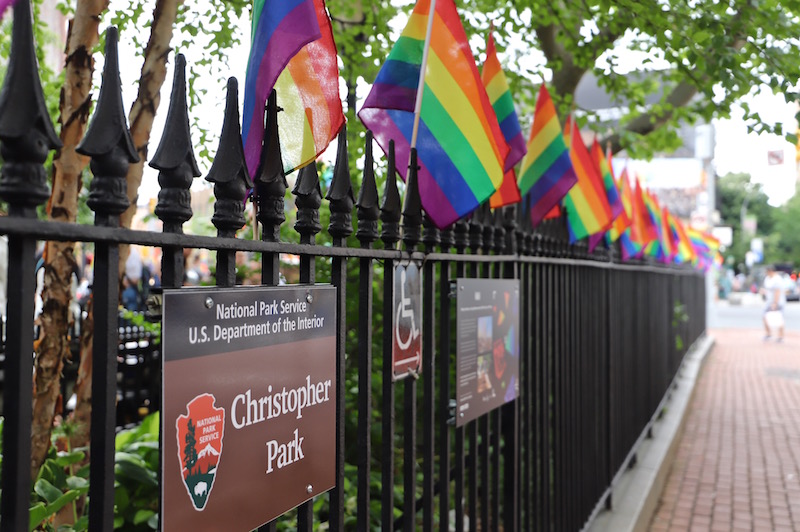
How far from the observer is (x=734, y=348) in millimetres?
19094

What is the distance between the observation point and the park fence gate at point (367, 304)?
1.20 m

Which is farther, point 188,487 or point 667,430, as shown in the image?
point 667,430

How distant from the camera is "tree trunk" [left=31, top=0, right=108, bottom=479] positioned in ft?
9.77

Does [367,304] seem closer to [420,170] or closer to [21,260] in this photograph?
[420,170]

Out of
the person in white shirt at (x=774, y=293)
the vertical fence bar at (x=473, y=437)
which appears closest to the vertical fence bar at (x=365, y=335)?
the vertical fence bar at (x=473, y=437)

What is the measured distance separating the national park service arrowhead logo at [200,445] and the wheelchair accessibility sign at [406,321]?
869 mm

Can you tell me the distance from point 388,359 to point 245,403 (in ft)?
2.49

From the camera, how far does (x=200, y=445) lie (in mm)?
1510

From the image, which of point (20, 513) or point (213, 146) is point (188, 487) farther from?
point (213, 146)

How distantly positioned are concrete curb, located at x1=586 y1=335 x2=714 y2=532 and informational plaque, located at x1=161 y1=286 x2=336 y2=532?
10.8ft

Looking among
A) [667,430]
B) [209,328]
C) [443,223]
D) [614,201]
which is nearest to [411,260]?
[443,223]

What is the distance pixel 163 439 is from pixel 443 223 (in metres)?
1.46

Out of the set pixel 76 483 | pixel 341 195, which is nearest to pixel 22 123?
pixel 341 195

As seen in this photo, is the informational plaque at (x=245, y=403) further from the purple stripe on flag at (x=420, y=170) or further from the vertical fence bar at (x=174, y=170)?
the purple stripe on flag at (x=420, y=170)
